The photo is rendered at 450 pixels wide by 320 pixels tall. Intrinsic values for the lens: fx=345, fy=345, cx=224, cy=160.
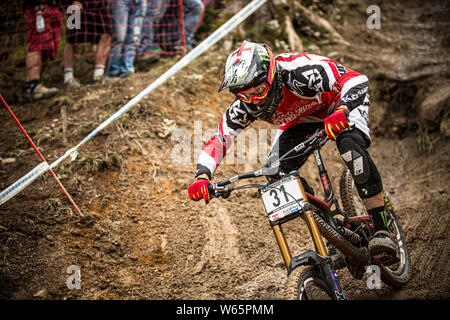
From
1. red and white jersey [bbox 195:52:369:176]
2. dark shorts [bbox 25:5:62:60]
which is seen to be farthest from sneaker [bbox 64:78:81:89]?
red and white jersey [bbox 195:52:369:176]

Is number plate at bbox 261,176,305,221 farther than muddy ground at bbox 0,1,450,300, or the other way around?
→ muddy ground at bbox 0,1,450,300

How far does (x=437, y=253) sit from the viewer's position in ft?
12.0

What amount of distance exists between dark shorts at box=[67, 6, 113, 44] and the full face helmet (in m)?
4.47

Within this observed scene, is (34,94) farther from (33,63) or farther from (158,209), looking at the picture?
(158,209)

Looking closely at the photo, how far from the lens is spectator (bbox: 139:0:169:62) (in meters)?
6.70

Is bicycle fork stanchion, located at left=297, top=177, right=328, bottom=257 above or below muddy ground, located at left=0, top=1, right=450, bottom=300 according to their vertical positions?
above

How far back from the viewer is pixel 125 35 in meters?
6.45

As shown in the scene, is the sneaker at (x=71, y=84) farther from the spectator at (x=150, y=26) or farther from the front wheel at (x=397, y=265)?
the front wheel at (x=397, y=265)

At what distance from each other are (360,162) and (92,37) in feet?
18.7

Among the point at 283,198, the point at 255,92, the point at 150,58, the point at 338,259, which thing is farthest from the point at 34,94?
the point at 338,259

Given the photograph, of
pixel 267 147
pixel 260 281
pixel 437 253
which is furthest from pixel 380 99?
pixel 260 281

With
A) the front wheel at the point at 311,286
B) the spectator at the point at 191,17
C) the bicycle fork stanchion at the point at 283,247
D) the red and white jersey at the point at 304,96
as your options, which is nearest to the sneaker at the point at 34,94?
the spectator at the point at 191,17

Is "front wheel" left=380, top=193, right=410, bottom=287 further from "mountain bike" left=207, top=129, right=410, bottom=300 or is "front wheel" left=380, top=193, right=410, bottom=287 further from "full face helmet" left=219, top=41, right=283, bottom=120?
"full face helmet" left=219, top=41, right=283, bottom=120
